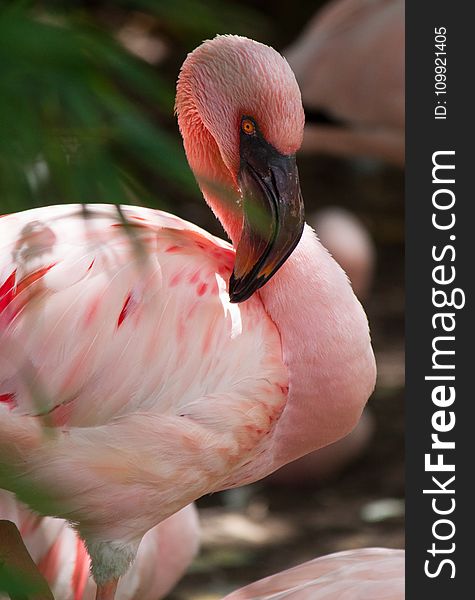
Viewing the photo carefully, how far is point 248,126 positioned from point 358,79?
2604 mm

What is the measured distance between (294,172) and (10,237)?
447 millimetres

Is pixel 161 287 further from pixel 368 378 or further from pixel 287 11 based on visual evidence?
pixel 287 11

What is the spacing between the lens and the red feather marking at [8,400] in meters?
1.68

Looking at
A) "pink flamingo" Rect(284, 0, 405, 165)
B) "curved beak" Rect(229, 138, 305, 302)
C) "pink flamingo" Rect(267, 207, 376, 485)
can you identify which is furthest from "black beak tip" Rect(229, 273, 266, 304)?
"pink flamingo" Rect(284, 0, 405, 165)

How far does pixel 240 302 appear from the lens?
1.86 metres

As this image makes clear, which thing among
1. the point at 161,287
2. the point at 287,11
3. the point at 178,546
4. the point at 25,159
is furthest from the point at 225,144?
the point at 287,11

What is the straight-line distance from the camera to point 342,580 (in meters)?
1.81

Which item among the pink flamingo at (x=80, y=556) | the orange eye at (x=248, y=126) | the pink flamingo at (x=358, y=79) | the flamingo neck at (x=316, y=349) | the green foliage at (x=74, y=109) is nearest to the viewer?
the green foliage at (x=74, y=109)

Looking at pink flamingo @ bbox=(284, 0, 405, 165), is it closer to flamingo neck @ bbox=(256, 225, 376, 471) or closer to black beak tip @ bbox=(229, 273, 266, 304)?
flamingo neck @ bbox=(256, 225, 376, 471)

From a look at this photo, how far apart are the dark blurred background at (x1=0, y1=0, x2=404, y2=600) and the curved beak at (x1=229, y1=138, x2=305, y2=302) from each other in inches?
7.4

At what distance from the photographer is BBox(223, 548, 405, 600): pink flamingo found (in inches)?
69.0

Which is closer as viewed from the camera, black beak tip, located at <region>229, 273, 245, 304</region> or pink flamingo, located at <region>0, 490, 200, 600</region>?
black beak tip, located at <region>229, 273, 245, 304</region>

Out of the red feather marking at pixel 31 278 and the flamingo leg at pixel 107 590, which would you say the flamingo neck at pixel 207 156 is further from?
the flamingo leg at pixel 107 590

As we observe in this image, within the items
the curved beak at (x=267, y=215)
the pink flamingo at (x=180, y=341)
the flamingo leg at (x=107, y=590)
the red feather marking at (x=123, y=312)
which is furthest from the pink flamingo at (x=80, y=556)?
the curved beak at (x=267, y=215)
